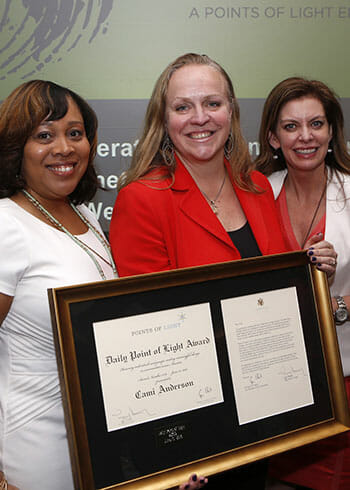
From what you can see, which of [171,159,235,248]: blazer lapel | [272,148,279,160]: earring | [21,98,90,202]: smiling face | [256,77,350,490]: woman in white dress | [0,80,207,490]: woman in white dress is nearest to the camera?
[0,80,207,490]: woman in white dress

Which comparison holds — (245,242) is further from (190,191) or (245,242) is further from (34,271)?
(34,271)

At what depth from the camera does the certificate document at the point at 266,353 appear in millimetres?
1438

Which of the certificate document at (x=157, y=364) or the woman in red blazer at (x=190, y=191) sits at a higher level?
the woman in red blazer at (x=190, y=191)

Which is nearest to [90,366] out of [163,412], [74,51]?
[163,412]

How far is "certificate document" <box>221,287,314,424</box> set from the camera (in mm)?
1438

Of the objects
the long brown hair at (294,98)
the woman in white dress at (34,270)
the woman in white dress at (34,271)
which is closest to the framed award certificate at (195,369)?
the woman in white dress at (34,271)

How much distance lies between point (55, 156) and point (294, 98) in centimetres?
114

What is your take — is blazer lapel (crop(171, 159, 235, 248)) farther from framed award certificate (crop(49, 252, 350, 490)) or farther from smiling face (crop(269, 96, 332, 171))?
smiling face (crop(269, 96, 332, 171))

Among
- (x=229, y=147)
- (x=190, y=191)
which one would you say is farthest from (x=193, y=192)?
(x=229, y=147)

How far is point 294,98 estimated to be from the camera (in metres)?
2.21

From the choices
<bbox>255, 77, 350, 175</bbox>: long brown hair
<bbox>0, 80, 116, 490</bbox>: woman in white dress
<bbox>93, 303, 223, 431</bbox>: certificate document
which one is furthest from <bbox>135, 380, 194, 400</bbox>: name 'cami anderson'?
<bbox>255, 77, 350, 175</bbox>: long brown hair

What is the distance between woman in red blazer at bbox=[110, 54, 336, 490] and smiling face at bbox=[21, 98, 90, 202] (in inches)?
7.2

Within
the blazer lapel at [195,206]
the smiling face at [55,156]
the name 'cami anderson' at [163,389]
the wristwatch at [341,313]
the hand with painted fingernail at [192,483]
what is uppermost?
the smiling face at [55,156]

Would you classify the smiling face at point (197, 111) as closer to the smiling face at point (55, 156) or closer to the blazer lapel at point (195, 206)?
the blazer lapel at point (195, 206)
